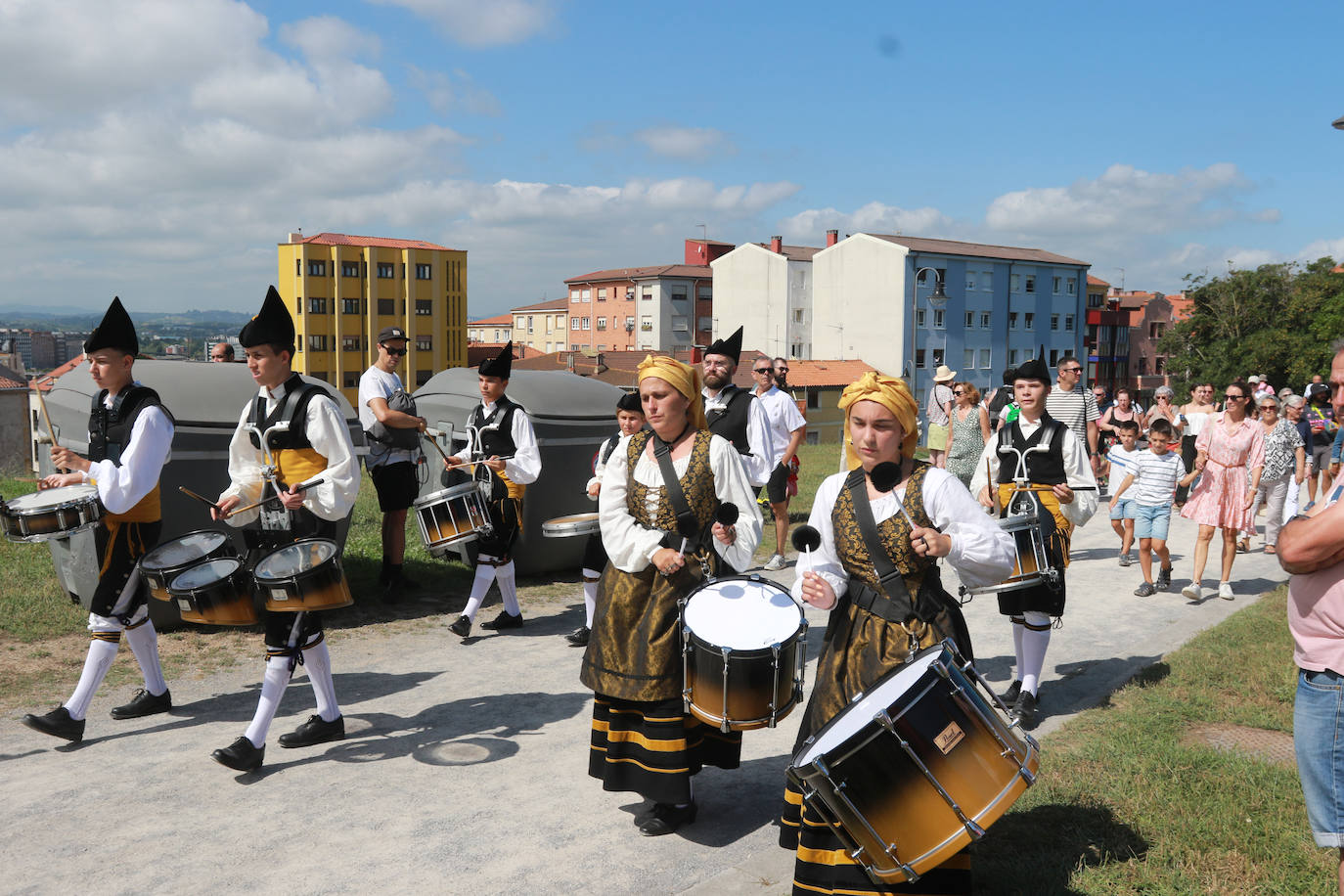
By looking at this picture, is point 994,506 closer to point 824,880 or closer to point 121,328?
point 824,880

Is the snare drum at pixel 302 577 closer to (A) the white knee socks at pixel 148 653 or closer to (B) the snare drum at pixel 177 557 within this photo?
(B) the snare drum at pixel 177 557

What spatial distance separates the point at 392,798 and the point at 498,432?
3.30 m

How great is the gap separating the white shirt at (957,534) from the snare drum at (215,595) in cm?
283

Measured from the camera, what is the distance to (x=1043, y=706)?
6.11 m

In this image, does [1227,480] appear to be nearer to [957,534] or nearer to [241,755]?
[957,534]

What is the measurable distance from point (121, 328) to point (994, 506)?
5.14 meters

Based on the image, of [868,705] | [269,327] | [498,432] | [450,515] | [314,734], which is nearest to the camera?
[868,705]

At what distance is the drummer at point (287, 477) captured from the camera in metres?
5.10

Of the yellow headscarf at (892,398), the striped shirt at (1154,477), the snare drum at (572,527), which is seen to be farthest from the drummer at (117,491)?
the striped shirt at (1154,477)

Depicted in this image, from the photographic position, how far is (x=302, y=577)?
4.79m

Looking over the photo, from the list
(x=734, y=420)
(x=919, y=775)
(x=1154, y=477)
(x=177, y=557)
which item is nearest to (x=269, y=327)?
(x=177, y=557)

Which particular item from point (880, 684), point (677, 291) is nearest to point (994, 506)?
point (880, 684)

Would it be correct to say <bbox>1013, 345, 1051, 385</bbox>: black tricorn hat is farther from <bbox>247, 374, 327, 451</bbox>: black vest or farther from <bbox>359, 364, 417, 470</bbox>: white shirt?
<bbox>359, 364, 417, 470</bbox>: white shirt

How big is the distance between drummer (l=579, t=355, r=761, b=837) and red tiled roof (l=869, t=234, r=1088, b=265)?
64.5 meters
